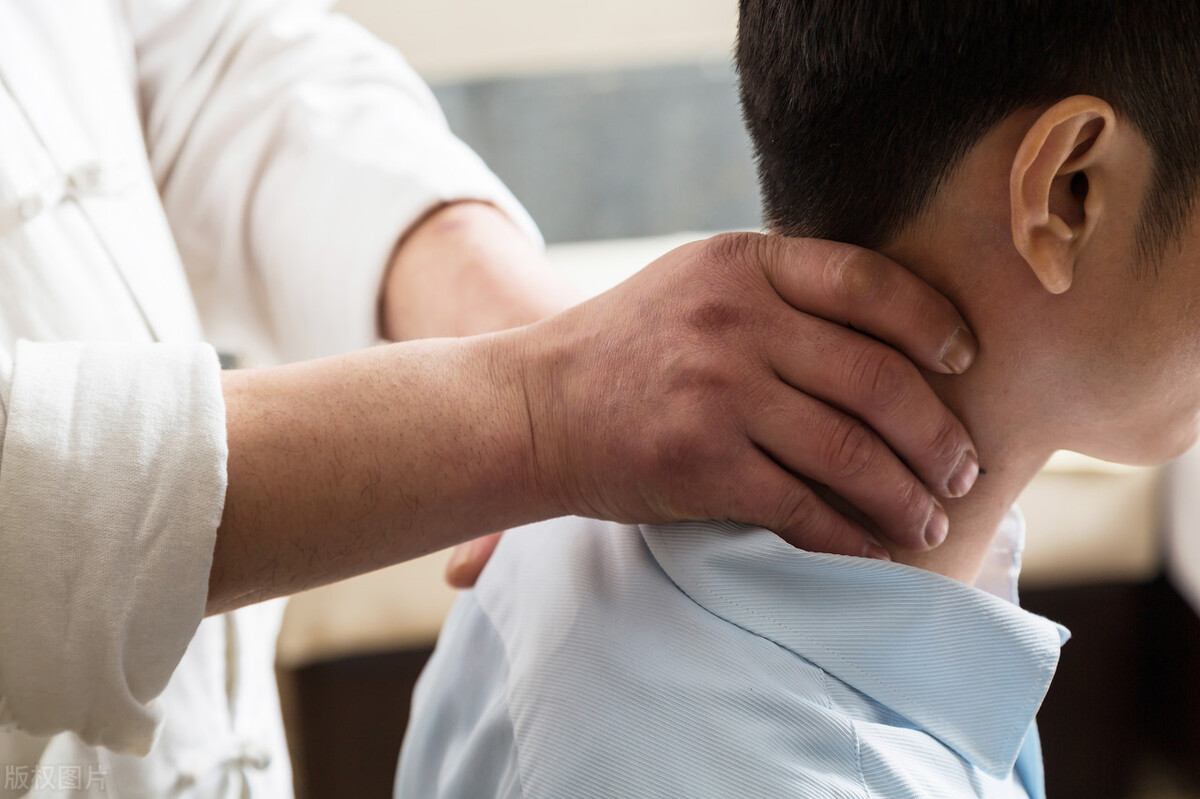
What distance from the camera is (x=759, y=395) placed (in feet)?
2.19

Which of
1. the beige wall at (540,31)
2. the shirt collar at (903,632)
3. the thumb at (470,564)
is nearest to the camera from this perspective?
the shirt collar at (903,632)

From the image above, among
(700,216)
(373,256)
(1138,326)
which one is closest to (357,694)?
(373,256)

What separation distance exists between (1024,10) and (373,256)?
0.64 meters

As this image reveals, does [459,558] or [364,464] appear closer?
[364,464]

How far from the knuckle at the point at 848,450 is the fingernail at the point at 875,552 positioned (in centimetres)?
7

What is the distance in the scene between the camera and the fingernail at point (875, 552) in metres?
0.71

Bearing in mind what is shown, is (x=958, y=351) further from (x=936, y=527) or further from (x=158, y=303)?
(x=158, y=303)

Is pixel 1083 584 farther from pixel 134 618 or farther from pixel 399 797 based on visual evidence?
pixel 134 618

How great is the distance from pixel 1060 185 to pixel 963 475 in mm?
205

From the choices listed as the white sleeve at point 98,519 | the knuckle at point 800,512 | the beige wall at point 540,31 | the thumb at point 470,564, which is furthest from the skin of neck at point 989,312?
the beige wall at point 540,31

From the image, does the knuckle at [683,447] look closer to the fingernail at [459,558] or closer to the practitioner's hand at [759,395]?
the practitioner's hand at [759,395]

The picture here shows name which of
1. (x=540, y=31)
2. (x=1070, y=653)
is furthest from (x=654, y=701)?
(x=540, y=31)

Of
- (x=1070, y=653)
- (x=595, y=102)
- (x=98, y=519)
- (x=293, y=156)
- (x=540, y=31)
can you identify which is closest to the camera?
(x=98, y=519)

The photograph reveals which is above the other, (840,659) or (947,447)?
(947,447)
